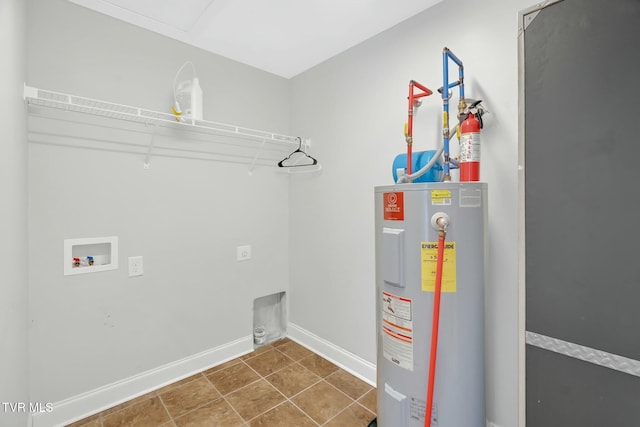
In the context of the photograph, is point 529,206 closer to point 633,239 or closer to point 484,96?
point 633,239

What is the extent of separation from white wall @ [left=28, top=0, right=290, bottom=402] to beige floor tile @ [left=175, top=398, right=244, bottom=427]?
471 millimetres

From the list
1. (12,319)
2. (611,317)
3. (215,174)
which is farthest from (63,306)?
(611,317)

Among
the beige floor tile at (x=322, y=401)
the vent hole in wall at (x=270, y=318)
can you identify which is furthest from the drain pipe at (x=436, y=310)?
the vent hole in wall at (x=270, y=318)

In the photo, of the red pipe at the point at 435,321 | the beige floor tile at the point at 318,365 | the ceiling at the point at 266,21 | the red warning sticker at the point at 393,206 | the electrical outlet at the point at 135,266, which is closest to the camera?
the red pipe at the point at 435,321

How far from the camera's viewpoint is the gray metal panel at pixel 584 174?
839 mm

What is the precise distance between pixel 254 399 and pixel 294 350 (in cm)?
65

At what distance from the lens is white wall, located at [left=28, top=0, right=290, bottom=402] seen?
1.58 metres

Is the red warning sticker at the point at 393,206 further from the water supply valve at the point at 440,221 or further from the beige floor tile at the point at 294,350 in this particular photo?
the beige floor tile at the point at 294,350

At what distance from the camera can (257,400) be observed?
1.84 meters

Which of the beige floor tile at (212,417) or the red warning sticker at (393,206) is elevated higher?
the red warning sticker at (393,206)

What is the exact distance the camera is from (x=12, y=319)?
3.46ft

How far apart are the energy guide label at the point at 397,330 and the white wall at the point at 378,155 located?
56 centimetres

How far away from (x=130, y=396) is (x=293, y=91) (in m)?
2.69

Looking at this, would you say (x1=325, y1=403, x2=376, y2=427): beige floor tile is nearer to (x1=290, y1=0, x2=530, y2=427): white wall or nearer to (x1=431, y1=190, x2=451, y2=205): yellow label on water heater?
(x1=290, y1=0, x2=530, y2=427): white wall
